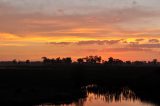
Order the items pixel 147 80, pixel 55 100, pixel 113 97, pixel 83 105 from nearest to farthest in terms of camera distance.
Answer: pixel 83 105, pixel 55 100, pixel 113 97, pixel 147 80

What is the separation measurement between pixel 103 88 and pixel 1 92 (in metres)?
19.7

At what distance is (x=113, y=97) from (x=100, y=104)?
22.3 feet

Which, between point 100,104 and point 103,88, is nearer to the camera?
point 100,104

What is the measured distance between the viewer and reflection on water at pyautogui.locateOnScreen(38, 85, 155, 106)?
4759cm

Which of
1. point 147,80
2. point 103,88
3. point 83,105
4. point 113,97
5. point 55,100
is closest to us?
point 83,105

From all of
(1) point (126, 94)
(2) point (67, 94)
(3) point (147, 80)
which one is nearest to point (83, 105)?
(2) point (67, 94)

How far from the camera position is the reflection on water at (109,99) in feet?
156

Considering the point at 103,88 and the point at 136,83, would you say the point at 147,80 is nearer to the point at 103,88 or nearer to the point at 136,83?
the point at 136,83

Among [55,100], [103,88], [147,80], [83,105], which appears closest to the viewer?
[83,105]

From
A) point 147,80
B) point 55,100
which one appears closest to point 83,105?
point 55,100

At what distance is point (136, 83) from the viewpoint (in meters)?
70.6

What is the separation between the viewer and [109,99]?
51219 mm

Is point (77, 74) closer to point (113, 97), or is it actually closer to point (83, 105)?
point (113, 97)

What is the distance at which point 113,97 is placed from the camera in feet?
175
